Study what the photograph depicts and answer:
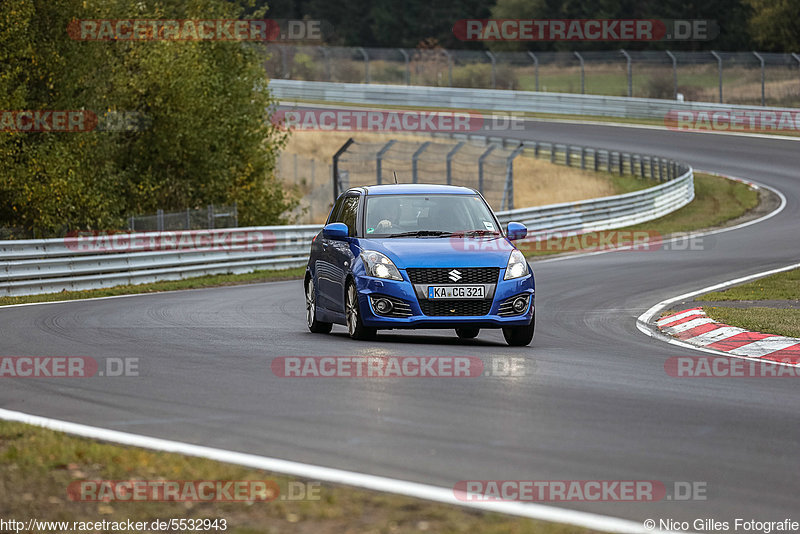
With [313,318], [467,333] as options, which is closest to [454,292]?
[467,333]

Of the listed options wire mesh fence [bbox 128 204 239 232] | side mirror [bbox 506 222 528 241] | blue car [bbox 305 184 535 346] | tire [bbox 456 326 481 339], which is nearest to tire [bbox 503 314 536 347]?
blue car [bbox 305 184 535 346]

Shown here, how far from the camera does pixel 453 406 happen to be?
8102mm

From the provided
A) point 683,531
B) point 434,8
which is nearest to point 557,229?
point 683,531

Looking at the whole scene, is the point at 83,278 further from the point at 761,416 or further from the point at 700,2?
the point at 700,2

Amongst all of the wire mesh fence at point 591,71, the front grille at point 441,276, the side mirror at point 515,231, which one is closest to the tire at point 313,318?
the front grille at point 441,276

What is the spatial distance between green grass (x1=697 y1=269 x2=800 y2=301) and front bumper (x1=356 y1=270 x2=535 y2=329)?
6.15 m

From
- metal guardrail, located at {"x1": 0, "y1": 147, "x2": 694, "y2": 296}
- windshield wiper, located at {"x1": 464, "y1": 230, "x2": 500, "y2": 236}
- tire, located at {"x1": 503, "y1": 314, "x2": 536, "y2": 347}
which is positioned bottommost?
metal guardrail, located at {"x1": 0, "y1": 147, "x2": 694, "y2": 296}

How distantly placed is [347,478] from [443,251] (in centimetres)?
612

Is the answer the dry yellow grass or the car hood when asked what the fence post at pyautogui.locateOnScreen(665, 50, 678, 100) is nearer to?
the dry yellow grass

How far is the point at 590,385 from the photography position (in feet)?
30.0

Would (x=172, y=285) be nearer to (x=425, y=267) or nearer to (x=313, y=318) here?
(x=313, y=318)

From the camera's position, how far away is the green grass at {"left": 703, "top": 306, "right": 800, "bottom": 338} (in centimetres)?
1294

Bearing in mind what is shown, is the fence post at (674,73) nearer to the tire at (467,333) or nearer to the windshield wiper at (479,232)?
the tire at (467,333)

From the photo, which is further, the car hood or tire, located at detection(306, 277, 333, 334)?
tire, located at detection(306, 277, 333, 334)
